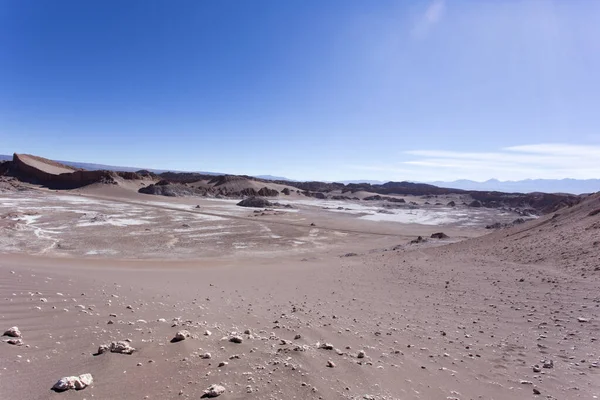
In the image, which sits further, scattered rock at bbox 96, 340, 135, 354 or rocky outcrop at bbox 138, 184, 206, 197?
rocky outcrop at bbox 138, 184, 206, 197

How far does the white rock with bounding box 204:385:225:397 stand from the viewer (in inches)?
120

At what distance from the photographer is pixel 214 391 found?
10.1ft

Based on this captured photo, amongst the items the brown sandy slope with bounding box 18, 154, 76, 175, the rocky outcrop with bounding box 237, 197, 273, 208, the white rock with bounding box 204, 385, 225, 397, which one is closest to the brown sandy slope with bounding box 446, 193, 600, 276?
the white rock with bounding box 204, 385, 225, 397

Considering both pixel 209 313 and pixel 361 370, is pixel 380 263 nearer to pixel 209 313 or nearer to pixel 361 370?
pixel 209 313

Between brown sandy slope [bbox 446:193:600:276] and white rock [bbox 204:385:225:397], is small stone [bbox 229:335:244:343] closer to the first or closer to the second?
A: white rock [bbox 204:385:225:397]

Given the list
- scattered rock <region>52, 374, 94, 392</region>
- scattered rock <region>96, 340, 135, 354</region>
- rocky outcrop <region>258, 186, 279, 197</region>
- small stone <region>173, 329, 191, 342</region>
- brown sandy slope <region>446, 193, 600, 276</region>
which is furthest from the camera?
rocky outcrop <region>258, 186, 279, 197</region>

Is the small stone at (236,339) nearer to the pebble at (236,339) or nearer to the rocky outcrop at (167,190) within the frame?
the pebble at (236,339)

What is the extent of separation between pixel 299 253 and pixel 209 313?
1325 cm

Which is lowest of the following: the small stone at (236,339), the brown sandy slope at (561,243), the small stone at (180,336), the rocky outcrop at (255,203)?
the rocky outcrop at (255,203)

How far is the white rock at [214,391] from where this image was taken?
306 cm

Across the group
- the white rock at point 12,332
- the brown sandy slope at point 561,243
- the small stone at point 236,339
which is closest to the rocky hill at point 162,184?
the brown sandy slope at point 561,243

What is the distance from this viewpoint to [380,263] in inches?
487

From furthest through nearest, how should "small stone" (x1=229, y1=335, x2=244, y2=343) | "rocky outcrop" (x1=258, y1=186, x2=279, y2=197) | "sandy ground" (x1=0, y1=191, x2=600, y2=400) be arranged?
"rocky outcrop" (x1=258, y1=186, x2=279, y2=197), "small stone" (x1=229, y1=335, x2=244, y2=343), "sandy ground" (x1=0, y1=191, x2=600, y2=400)

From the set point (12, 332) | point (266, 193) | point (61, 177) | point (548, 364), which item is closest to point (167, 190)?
point (266, 193)
